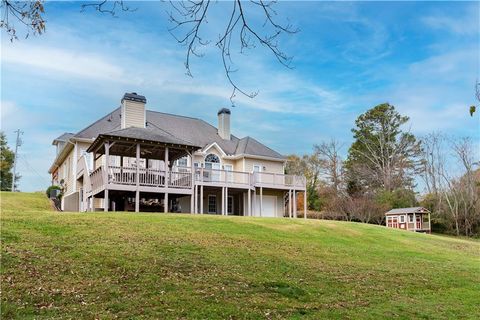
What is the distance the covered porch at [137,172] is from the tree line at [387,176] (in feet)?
68.9

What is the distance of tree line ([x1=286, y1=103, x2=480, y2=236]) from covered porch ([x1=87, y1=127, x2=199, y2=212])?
20999mm

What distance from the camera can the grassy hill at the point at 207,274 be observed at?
24.4 feet

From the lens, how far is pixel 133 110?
86.0 ft

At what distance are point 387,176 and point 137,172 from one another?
38.2 metres

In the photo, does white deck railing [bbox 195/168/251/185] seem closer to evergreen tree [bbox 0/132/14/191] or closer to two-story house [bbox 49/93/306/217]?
two-story house [bbox 49/93/306/217]

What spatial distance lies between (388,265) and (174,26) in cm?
1048

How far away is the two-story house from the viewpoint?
826 inches

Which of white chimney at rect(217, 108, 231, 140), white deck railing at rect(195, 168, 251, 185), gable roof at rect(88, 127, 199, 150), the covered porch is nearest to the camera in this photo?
gable roof at rect(88, 127, 199, 150)

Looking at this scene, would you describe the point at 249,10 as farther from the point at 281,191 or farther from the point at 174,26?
the point at 281,191

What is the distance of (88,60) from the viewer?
11352 millimetres

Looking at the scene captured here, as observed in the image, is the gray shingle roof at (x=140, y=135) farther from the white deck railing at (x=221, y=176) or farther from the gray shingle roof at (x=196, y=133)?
the gray shingle roof at (x=196, y=133)

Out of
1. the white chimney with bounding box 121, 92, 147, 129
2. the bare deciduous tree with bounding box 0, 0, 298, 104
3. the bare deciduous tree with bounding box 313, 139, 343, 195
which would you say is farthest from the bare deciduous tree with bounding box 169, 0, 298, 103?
the bare deciduous tree with bounding box 313, 139, 343, 195

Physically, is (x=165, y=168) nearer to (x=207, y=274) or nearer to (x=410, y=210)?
(x=207, y=274)

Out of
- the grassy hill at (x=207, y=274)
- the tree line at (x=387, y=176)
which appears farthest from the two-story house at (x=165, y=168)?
the tree line at (x=387, y=176)
